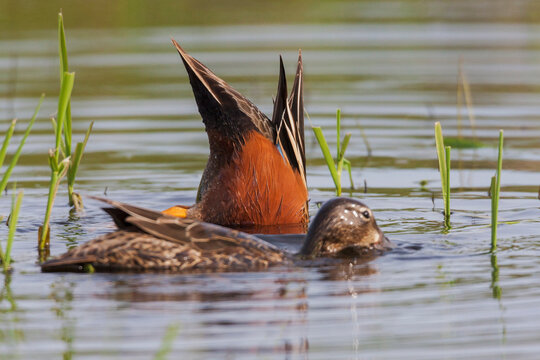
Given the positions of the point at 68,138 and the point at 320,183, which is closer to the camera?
the point at 68,138

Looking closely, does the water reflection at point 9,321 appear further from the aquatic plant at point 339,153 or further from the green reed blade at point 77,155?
the aquatic plant at point 339,153

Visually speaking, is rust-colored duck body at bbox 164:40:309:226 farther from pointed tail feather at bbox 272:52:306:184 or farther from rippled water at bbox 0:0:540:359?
rippled water at bbox 0:0:540:359

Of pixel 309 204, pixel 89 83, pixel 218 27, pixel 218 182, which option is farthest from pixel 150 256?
pixel 218 27

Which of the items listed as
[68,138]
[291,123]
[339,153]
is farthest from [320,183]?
[68,138]

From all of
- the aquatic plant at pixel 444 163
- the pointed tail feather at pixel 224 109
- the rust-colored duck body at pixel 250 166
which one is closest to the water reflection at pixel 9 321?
the rust-colored duck body at pixel 250 166

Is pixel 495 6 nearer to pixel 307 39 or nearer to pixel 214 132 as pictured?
pixel 307 39

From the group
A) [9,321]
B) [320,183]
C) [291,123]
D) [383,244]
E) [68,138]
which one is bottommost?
[9,321]

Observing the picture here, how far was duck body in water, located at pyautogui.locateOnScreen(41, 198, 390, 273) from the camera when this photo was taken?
6.23m

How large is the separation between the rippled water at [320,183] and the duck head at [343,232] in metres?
0.21

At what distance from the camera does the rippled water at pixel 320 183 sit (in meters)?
5.00

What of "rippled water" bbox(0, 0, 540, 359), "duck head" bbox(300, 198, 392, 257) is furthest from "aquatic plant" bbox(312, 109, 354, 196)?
"duck head" bbox(300, 198, 392, 257)

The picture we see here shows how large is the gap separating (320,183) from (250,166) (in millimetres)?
1791

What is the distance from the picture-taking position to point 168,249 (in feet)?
20.7

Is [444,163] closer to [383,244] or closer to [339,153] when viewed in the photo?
[383,244]
